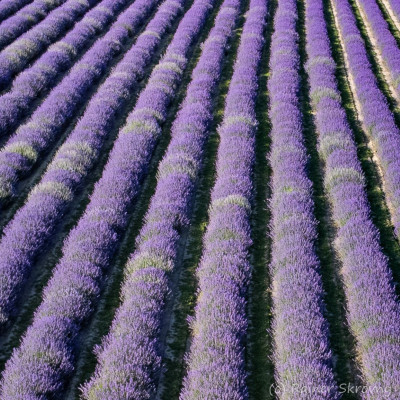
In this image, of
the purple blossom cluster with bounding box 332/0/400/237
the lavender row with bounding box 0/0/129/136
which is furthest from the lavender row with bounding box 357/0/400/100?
the lavender row with bounding box 0/0/129/136

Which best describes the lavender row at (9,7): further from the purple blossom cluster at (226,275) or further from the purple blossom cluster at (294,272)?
the purple blossom cluster at (294,272)

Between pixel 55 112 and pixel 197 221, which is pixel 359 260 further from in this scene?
pixel 55 112

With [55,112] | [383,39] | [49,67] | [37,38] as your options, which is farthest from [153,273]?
[383,39]

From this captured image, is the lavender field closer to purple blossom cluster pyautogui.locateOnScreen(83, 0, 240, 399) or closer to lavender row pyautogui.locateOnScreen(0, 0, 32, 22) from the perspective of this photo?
purple blossom cluster pyautogui.locateOnScreen(83, 0, 240, 399)

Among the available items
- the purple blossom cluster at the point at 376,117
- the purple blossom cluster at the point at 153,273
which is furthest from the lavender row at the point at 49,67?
the purple blossom cluster at the point at 376,117

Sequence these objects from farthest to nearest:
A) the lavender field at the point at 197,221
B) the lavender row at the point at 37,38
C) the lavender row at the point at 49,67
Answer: the lavender row at the point at 37,38 → the lavender row at the point at 49,67 → the lavender field at the point at 197,221

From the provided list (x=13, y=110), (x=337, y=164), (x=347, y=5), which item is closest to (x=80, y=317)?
(x=337, y=164)
